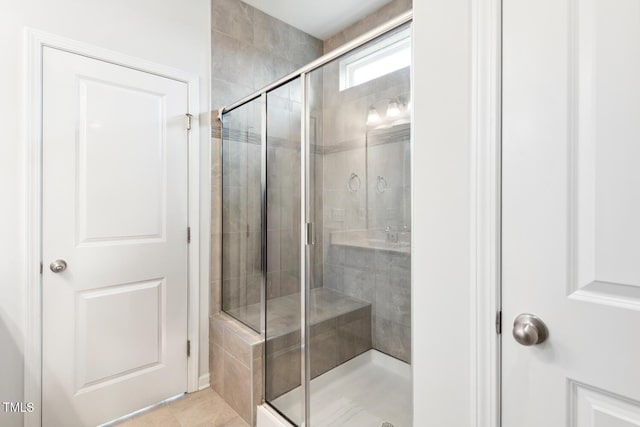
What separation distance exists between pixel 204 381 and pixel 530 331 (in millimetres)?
2024

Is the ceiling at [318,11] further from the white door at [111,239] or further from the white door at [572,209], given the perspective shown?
the white door at [572,209]

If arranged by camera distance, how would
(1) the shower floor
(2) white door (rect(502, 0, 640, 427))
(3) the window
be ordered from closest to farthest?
(2) white door (rect(502, 0, 640, 427)) → (3) the window → (1) the shower floor

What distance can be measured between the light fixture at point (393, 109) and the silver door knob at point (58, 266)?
186 centimetres

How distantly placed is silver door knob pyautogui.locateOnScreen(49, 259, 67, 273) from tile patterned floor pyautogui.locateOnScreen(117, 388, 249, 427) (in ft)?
3.05

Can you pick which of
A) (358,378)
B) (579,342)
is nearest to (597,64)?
(579,342)

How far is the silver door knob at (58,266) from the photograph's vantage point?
4.97ft

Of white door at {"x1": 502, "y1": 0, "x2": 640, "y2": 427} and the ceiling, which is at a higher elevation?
the ceiling

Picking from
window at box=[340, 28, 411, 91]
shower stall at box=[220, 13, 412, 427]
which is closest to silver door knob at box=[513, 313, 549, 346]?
shower stall at box=[220, 13, 412, 427]

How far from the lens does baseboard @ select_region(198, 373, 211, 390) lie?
1.97 meters

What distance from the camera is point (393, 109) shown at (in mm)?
1492

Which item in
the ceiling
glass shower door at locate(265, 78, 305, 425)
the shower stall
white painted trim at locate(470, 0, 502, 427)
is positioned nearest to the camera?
white painted trim at locate(470, 0, 502, 427)

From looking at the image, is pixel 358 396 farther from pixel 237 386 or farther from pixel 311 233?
pixel 311 233

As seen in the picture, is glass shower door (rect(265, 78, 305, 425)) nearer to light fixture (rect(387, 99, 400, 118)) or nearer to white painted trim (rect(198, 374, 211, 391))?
light fixture (rect(387, 99, 400, 118))

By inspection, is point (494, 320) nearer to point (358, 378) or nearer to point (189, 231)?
point (358, 378)
